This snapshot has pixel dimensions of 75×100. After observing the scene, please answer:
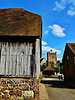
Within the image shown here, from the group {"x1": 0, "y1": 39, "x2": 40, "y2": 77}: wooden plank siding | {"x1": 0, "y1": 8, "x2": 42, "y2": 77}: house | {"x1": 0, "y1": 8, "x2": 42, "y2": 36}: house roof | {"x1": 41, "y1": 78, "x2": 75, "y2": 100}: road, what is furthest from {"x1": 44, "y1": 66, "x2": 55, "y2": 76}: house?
{"x1": 0, "y1": 39, "x2": 40, "y2": 77}: wooden plank siding

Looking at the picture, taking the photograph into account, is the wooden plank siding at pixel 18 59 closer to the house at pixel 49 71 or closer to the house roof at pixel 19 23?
the house roof at pixel 19 23

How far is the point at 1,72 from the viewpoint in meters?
6.27

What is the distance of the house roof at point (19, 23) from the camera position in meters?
6.47

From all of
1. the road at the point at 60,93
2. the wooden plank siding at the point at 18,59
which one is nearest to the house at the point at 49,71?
the road at the point at 60,93

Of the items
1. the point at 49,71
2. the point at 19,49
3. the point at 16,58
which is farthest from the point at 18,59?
the point at 49,71

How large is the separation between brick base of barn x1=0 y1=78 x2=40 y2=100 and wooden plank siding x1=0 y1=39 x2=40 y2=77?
453 mm

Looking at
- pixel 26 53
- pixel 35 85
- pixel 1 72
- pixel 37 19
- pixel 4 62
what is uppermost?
pixel 37 19

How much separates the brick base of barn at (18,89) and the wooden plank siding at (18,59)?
17.8 inches

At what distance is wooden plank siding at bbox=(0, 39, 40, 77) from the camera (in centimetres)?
626

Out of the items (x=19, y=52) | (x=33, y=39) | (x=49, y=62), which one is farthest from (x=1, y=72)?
(x=49, y=62)

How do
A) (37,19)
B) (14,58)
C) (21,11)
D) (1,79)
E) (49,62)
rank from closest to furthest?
(1,79) → (14,58) → (37,19) → (21,11) → (49,62)

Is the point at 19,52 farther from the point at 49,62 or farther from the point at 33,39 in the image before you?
the point at 49,62

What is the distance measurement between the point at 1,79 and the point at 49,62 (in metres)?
65.1

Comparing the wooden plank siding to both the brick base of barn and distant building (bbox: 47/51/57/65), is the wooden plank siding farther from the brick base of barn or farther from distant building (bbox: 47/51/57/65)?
distant building (bbox: 47/51/57/65)
